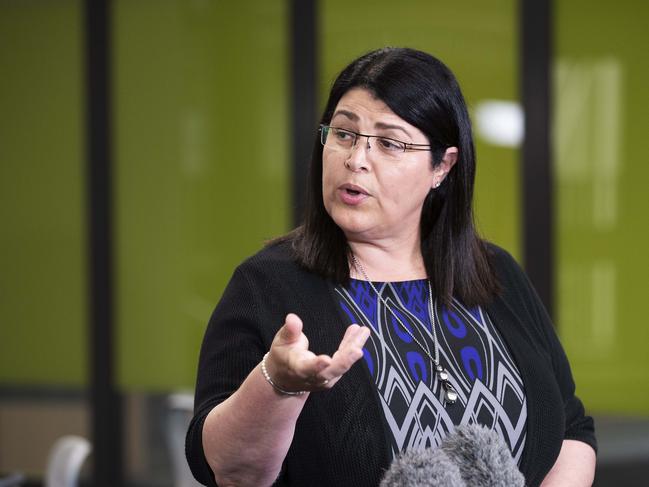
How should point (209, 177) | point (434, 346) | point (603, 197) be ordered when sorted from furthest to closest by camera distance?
point (209, 177)
point (603, 197)
point (434, 346)

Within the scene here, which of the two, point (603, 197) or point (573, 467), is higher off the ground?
point (603, 197)

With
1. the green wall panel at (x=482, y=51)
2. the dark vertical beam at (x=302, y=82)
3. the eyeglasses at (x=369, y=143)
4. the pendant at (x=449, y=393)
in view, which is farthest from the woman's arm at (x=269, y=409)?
the dark vertical beam at (x=302, y=82)

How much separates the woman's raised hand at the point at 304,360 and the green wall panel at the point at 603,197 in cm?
292

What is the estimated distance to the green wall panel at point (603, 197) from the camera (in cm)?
378

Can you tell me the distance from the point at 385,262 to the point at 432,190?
0.57 ft

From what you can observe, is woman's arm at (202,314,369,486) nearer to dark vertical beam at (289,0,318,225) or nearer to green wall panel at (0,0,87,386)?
dark vertical beam at (289,0,318,225)

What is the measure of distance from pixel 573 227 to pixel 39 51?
9.27 feet

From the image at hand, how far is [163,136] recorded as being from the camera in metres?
4.54

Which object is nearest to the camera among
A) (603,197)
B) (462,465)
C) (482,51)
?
(462,465)

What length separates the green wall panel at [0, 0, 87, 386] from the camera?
470cm

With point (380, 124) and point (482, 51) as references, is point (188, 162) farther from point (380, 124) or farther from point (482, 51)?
point (380, 124)

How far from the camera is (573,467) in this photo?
5.05 feet

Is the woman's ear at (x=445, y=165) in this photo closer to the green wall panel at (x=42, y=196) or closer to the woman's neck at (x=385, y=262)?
the woman's neck at (x=385, y=262)

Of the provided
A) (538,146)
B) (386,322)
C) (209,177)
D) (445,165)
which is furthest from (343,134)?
(209,177)
